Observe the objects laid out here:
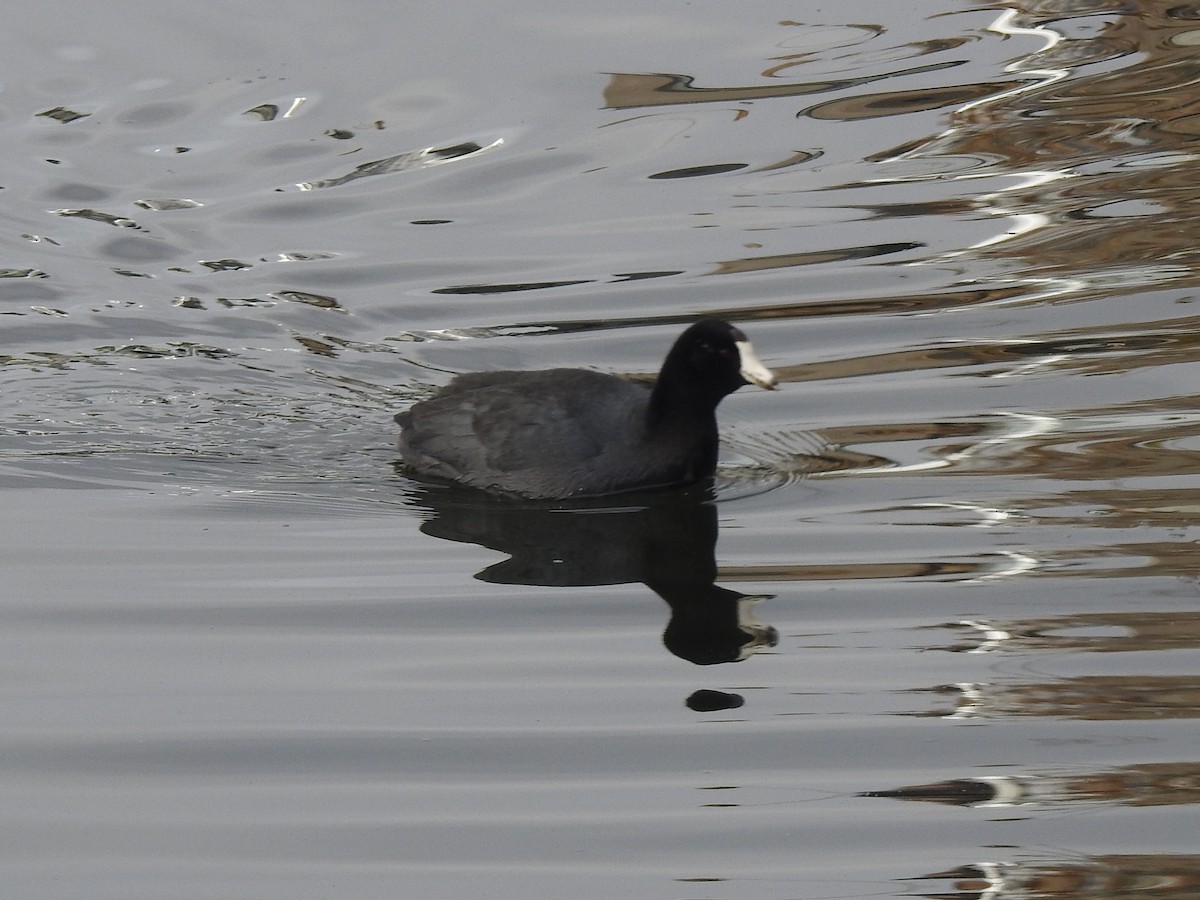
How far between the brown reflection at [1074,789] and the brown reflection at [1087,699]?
11.2 inches

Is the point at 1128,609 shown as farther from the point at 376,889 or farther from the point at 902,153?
the point at 902,153

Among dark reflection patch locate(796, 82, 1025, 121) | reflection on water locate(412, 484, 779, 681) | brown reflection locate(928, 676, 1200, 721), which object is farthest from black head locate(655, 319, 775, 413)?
dark reflection patch locate(796, 82, 1025, 121)

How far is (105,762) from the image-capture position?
4.62 m

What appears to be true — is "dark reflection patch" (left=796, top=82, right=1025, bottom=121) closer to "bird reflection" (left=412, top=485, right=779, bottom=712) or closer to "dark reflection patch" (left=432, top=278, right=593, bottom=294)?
"dark reflection patch" (left=432, top=278, right=593, bottom=294)

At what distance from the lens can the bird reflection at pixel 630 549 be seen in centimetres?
539

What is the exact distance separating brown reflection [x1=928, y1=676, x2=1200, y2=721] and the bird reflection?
2.06 feet

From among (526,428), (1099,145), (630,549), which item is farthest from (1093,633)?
(1099,145)

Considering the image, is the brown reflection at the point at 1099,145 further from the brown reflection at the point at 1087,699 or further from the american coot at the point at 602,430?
the brown reflection at the point at 1087,699

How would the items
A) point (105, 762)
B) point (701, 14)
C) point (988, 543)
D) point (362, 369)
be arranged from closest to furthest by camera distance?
point (105, 762)
point (988, 543)
point (362, 369)
point (701, 14)

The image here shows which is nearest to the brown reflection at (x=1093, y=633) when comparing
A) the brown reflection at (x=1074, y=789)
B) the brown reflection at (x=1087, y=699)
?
the brown reflection at (x=1087, y=699)

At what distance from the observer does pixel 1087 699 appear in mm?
4723

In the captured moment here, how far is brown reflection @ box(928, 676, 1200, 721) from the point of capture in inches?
182

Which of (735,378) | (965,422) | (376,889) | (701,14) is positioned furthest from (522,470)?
(701,14)

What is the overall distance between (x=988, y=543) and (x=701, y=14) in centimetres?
938
